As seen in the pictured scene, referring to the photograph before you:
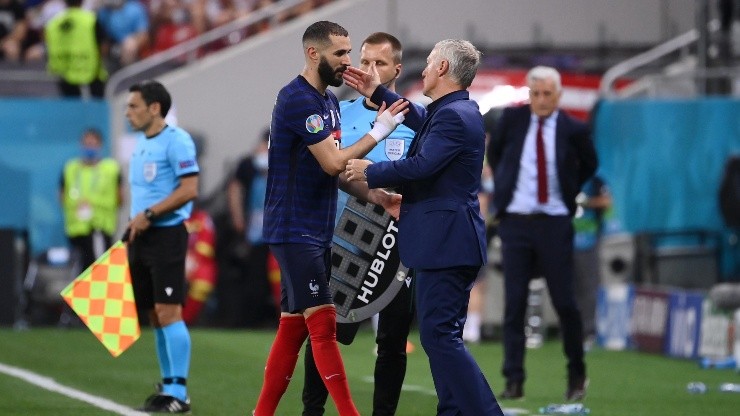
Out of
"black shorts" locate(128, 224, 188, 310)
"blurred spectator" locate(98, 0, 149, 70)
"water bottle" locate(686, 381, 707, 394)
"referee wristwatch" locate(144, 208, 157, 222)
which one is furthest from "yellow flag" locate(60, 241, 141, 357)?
"blurred spectator" locate(98, 0, 149, 70)

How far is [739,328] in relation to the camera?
14.9 m

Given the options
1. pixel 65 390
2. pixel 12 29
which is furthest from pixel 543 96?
pixel 12 29

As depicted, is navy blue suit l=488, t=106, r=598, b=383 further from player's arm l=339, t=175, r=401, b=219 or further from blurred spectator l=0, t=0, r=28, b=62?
blurred spectator l=0, t=0, r=28, b=62

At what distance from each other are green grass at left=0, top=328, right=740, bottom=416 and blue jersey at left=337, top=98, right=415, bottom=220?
6.19ft

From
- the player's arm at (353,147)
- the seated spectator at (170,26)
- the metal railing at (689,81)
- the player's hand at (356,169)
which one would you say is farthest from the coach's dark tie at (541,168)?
the seated spectator at (170,26)

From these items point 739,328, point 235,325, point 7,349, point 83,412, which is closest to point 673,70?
point 235,325

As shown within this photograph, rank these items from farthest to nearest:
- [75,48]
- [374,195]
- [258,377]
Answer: [75,48], [258,377], [374,195]

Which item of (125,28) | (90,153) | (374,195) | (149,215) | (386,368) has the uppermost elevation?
(125,28)

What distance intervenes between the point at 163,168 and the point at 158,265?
0.63 meters

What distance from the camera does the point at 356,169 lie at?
28.4ft

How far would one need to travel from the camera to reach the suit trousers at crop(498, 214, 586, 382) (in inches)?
465

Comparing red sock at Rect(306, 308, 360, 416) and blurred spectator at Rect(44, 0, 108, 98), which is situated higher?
blurred spectator at Rect(44, 0, 108, 98)

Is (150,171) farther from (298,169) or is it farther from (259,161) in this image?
(259,161)

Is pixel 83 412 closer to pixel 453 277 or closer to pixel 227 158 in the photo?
pixel 453 277
